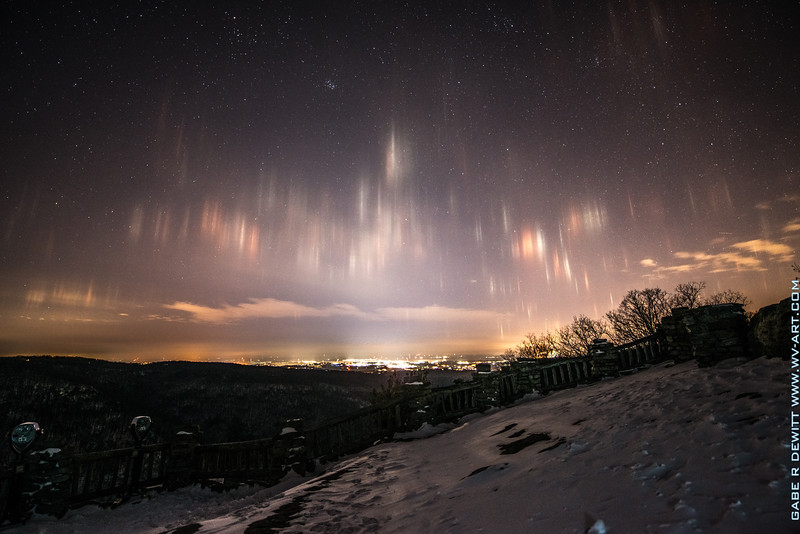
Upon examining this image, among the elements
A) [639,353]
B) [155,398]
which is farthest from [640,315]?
[155,398]

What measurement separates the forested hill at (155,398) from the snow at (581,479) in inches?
1520

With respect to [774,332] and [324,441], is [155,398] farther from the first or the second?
[774,332]

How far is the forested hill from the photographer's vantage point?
50.8 meters

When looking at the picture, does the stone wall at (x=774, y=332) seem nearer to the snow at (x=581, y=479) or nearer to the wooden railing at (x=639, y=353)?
the snow at (x=581, y=479)

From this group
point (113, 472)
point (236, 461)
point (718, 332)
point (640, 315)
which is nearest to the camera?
point (718, 332)

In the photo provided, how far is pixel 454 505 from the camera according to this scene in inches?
156

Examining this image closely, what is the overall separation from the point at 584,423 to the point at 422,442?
448cm

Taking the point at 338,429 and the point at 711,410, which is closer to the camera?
the point at 711,410

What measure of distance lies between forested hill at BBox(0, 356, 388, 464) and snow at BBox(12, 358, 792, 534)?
38.6 m

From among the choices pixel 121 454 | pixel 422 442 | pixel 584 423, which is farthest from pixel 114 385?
pixel 584 423

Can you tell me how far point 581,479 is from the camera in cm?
355

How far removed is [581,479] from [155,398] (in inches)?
3494

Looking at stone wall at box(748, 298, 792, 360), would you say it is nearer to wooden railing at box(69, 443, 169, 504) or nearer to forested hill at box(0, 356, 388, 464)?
wooden railing at box(69, 443, 169, 504)

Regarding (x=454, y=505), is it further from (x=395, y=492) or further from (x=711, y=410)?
(x=711, y=410)
